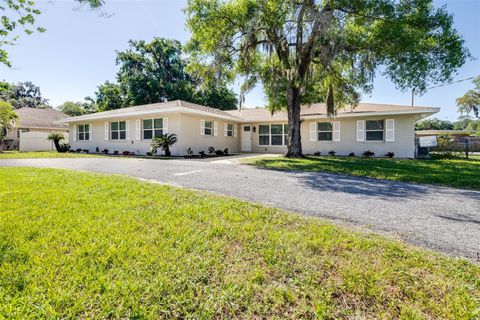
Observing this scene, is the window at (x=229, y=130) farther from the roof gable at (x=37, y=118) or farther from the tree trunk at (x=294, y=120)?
the roof gable at (x=37, y=118)

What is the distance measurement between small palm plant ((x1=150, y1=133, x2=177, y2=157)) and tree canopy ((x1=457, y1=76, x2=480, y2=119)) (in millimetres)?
55322

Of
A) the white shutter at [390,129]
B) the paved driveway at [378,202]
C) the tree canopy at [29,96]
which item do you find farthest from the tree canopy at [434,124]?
the tree canopy at [29,96]

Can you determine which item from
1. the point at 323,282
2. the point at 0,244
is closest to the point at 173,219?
the point at 0,244

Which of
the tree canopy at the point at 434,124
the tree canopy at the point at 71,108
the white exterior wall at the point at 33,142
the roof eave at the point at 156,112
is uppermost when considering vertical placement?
the tree canopy at the point at 71,108

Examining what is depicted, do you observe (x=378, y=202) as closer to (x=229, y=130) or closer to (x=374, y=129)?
(x=374, y=129)

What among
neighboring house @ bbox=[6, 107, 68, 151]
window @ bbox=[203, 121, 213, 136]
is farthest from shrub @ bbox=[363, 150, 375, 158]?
neighboring house @ bbox=[6, 107, 68, 151]

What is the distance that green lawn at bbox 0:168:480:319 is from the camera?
1.91m

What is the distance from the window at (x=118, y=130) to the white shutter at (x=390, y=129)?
17.7 meters

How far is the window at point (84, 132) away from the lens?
20.9m

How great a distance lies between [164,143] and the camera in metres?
15.2

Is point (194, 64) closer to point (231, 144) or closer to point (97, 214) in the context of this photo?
point (231, 144)

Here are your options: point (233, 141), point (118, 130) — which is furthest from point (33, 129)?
point (233, 141)

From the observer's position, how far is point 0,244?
272 centimetres

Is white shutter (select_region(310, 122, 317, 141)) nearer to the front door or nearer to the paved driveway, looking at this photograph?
the front door
